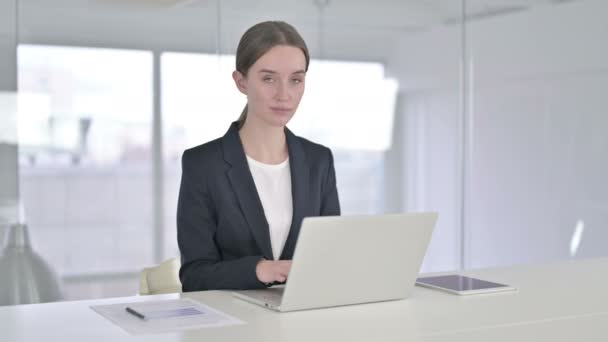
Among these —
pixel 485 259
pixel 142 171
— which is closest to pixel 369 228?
pixel 142 171

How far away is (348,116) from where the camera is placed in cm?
538

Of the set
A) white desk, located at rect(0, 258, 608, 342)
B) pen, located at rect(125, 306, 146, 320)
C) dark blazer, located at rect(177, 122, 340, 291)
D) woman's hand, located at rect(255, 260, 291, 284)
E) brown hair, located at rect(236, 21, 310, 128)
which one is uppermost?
brown hair, located at rect(236, 21, 310, 128)

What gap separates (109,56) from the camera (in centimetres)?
470

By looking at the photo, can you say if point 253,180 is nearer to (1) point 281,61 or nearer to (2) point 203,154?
(2) point 203,154

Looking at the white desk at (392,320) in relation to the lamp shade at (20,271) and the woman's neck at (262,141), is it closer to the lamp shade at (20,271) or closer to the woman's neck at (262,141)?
the woman's neck at (262,141)

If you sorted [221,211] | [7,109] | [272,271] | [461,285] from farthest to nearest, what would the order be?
1. [7,109]
2. [221,211]
3. [461,285]
4. [272,271]

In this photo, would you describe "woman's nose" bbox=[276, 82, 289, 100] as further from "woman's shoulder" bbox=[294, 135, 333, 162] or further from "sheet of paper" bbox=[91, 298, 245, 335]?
"sheet of paper" bbox=[91, 298, 245, 335]

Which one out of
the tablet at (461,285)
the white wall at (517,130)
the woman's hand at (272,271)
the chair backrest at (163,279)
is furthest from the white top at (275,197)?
the white wall at (517,130)

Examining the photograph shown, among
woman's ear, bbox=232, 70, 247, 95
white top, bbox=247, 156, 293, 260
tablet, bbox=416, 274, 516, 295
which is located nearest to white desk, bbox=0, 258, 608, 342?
tablet, bbox=416, 274, 516, 295

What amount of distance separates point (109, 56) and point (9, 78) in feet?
1.71

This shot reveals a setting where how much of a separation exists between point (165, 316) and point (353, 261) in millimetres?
482

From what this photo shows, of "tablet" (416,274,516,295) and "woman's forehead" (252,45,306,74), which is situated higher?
"woman's forehead" (252,45,306,74)

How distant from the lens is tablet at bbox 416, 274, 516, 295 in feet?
8.42

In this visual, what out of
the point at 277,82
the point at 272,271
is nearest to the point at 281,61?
the point at 277,82
